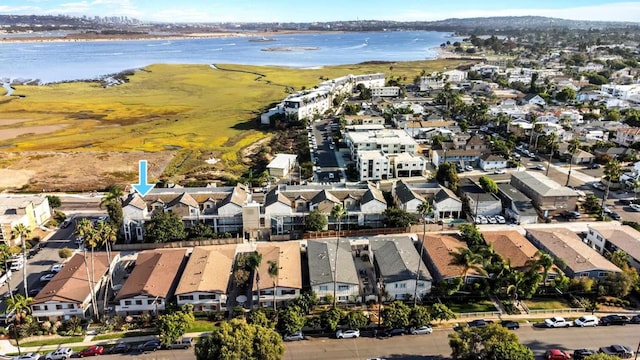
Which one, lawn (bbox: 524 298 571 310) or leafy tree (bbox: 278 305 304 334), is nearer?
leafy tree (bbox: 278 305 304 334)

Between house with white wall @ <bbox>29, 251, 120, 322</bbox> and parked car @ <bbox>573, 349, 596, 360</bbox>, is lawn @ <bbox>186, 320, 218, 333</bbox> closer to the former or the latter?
house with white wall @ <bbox>29, 251, 120, 322</bbox>

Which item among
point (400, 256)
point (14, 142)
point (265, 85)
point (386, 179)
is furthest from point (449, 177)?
point (265, 85)

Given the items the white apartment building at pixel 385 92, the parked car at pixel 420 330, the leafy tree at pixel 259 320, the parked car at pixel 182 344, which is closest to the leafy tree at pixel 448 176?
the parked car at pixel 420 330

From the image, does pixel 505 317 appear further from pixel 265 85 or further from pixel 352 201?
pixel 265 85

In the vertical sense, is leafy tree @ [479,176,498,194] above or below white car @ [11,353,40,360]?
above

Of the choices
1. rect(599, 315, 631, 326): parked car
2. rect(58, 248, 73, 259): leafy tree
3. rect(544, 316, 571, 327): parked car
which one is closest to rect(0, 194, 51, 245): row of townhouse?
rect(58, 248, 73, 259): leafy tree
